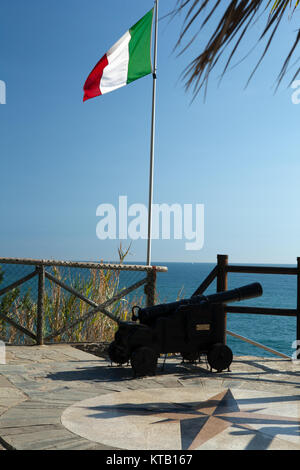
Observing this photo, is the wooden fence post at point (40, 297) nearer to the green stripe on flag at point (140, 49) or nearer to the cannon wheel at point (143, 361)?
the cannon wheel at point (143, 361)

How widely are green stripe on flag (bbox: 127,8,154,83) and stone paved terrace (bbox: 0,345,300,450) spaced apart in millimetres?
5845

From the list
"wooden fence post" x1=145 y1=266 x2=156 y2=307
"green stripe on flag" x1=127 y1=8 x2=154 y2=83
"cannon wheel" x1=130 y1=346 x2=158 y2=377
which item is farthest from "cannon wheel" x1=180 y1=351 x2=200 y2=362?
"green stripe on flag" x1=127 y1=8 x2=154 y2=83

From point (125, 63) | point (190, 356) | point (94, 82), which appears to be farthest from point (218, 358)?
point (125, 63)

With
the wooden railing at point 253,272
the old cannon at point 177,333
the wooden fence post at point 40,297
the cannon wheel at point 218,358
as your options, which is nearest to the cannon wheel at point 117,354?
the old cannon at point 177,333

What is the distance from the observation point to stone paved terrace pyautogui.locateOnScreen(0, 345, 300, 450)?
298 cm

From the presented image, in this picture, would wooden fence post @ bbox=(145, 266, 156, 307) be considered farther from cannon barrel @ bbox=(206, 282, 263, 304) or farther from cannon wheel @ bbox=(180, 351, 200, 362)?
cannon barrel @ bbox=(206, 282, 263, 304)

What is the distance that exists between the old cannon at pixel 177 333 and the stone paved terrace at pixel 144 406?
0.17m

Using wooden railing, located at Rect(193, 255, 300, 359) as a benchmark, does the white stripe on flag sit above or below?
above

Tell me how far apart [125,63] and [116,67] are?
8.9 inches

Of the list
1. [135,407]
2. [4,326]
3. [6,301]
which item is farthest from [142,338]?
[6,301]

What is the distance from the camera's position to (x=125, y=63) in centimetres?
930

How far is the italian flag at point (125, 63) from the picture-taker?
9.13 meters

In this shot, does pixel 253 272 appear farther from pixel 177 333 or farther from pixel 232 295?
pixel 177 333

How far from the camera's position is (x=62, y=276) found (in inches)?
329
